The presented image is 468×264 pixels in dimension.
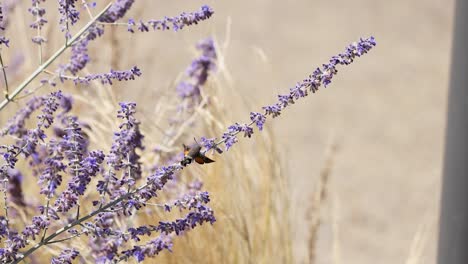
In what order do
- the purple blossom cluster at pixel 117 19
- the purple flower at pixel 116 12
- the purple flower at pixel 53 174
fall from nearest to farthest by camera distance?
the purple flower at pixel 53 174, the purple blossom cluster at pixel 117 19, the purple flower at pixel 116 12

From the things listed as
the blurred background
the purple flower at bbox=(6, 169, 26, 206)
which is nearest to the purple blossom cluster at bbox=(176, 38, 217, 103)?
the purple flower at bbox=(6, 169, 26, 206)

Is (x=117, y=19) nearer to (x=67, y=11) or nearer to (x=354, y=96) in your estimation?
(x=67, y=11)

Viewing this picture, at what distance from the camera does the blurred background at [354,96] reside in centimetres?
443

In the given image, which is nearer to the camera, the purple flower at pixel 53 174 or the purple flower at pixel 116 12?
the purple flower at pixel 53 174

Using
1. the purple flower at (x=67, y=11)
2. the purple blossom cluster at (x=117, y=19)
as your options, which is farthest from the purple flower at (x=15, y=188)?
the purple flower at (x=67, y=11)

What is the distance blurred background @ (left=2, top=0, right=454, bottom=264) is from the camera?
14.5 feet

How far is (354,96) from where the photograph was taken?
18.7ft

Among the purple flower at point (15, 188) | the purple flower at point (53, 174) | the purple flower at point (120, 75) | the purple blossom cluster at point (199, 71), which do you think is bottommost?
the purple flower at point (53, 174)

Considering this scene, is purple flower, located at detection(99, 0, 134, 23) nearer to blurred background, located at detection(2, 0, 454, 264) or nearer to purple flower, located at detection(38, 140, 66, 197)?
purple flower, located at detection(38, 140, 66, 197)

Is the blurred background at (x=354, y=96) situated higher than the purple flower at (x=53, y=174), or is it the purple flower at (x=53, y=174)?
the blurred background at (x=354, y=96)

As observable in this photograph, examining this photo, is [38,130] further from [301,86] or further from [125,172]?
[301,86]

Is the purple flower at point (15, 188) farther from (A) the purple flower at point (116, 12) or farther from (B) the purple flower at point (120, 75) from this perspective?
(B) the purple flower at point (120, 75)

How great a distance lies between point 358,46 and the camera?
143 cm

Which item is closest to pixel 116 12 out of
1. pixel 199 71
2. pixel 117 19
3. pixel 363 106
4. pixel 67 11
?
pixel 117 19
